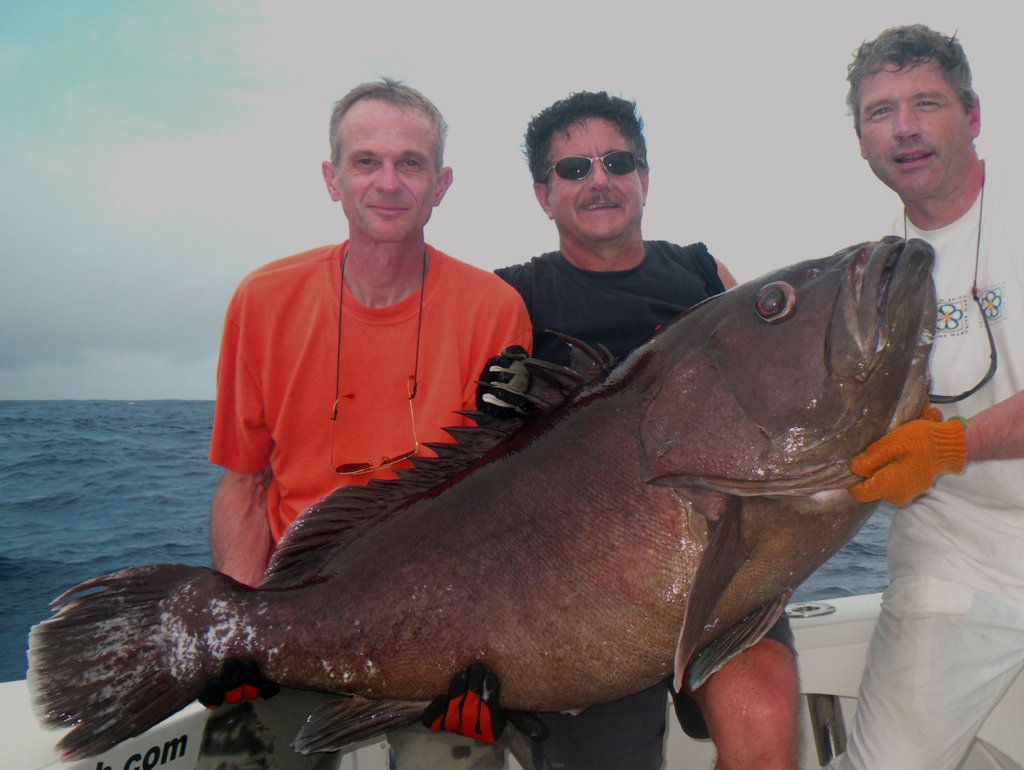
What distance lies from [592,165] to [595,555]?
204cm

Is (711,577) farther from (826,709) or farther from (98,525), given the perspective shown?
(98,525)

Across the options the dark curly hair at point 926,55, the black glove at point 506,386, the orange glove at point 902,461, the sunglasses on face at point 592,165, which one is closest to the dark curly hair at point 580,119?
the sunglasses on face at point 592,165

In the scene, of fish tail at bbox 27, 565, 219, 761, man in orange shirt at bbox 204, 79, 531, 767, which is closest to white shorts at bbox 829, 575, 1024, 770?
man in orange shirt at bbox 204, 79, 531, 767

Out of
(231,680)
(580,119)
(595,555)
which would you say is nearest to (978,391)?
(595,555)

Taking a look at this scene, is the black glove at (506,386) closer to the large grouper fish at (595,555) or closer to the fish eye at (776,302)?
the large grouper fish at (595,555)

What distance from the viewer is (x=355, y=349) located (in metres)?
2.94

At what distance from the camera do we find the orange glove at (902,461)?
6.25ft

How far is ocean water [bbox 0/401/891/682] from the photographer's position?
257 inches

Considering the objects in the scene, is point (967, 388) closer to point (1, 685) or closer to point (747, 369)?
point (747, 369)

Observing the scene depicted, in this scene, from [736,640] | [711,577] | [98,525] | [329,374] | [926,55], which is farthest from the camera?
[98,525]

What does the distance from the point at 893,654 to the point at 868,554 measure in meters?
5.00

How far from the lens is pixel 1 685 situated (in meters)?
2.95

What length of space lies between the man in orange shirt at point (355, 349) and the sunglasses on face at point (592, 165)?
67 centimetres

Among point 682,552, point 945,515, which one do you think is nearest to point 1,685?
point 682,552
